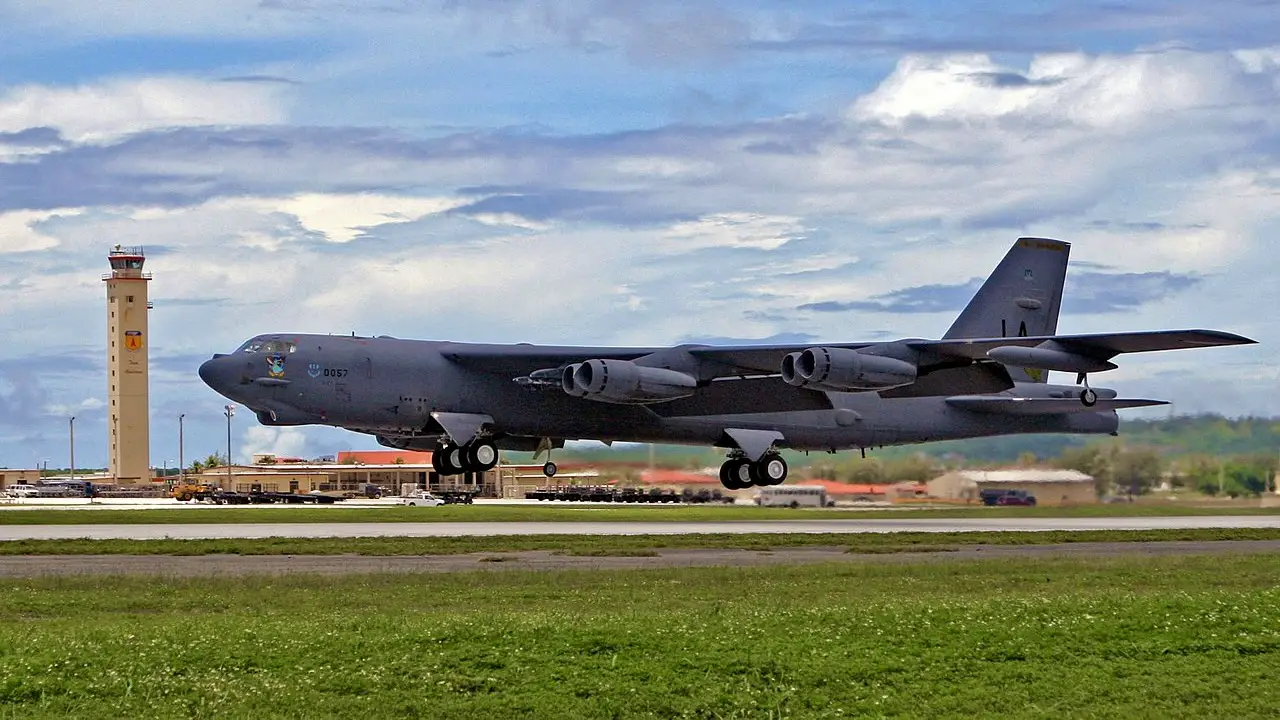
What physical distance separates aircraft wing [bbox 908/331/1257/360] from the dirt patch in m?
7.04

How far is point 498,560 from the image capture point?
2512 cm

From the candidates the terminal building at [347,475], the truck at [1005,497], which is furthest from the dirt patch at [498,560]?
the terminal building at [347,475]

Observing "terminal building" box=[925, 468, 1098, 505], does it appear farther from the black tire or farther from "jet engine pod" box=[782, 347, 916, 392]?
the black tire

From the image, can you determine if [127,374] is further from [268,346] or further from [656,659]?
[656,659]

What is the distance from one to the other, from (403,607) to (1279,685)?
8849 millimetres

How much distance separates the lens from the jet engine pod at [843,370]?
37.3 meters

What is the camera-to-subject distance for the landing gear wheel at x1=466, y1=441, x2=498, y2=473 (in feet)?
131

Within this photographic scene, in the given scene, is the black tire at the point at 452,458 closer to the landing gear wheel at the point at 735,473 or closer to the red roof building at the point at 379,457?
the landing gear wheel at the point at 735,473

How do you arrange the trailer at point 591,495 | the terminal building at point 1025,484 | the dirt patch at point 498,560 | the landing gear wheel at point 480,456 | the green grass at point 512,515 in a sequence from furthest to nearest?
the trailer at point 591,495 → the landing gear wheel at point 480,456 → the green grass at point 512,515 → the terminal building at point 1025,484 → the dirt patch at point 498,560

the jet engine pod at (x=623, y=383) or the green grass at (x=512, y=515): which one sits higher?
the jet engine pod at (x=623, y=383)

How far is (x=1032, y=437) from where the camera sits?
41594 mm

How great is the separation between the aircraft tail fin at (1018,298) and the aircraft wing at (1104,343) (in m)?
7.96

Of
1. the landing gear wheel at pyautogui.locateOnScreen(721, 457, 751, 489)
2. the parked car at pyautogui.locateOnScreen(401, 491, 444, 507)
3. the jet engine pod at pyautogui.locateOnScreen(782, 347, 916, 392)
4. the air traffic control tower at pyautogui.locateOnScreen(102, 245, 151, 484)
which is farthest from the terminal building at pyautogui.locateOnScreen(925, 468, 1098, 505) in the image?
the air traffic control tower at pyautogui.locateOnScreen(102, 245, 151, 484)

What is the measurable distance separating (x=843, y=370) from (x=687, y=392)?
422 cm
